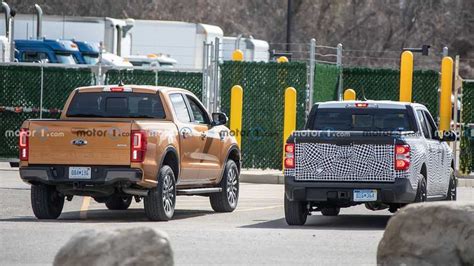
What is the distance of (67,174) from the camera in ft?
58.1

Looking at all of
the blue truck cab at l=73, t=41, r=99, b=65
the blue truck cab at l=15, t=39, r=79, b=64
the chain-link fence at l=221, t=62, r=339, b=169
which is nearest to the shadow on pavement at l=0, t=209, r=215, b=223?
the chain-link fence at l=221, t=62, r=339, b=169

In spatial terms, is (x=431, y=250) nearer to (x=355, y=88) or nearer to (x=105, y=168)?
(x=105, y=168)

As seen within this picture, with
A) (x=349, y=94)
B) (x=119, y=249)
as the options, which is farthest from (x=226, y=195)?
(x=119, y=249)

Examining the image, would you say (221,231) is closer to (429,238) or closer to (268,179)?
(429,238)

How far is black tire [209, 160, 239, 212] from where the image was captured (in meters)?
20.2

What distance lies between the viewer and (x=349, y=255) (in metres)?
13.9

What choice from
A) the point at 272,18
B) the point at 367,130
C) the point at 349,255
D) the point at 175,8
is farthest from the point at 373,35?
the point at 349,255

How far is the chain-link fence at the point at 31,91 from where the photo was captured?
2948 cm

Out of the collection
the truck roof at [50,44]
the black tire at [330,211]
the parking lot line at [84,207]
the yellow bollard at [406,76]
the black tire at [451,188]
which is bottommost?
the parking lot line at [84,207]

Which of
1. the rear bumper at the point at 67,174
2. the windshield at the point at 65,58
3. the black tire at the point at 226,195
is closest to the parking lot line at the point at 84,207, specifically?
the rear bumper at the point at 67,174

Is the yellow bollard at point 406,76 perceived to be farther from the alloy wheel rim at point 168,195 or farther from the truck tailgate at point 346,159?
the truck tailgate at point 346,159

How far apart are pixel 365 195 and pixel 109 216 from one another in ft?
12.8

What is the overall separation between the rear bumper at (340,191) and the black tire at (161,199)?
5.41 ft

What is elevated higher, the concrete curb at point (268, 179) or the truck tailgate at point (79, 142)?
the truck tailgate at point (79, 142)
